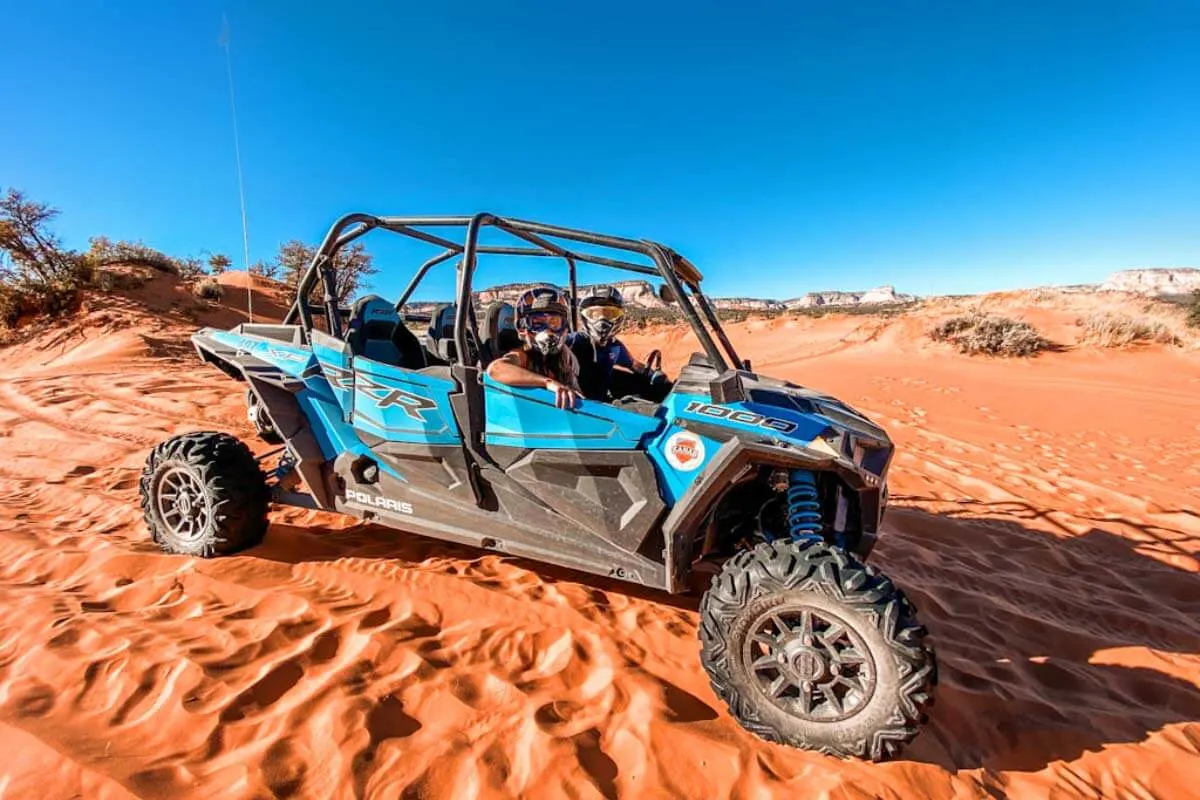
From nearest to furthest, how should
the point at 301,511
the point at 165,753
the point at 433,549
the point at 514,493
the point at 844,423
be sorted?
1. the point at 165,753
2. the point at 844,423
3. the point at 514,493
4. the point at 433,549
5. the point at 301,511

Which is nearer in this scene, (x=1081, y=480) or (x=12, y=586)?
(x=12, y=586)

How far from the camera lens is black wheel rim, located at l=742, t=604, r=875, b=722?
205cm

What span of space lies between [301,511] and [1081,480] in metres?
8.09

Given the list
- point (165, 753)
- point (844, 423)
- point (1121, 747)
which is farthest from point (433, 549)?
point (1121, 747)

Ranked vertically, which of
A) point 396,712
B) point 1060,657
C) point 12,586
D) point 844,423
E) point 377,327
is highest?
point 377,327

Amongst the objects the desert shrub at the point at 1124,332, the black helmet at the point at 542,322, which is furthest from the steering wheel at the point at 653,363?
the desert shrub at the point at 1124,332

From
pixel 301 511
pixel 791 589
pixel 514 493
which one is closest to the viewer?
pixel 791 589

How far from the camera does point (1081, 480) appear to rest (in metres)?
6.18

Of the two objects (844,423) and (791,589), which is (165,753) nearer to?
(791,589)

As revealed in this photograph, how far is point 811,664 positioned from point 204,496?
3.49 meters

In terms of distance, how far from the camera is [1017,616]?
3.35 meters

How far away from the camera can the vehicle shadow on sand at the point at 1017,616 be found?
2346 millimetres

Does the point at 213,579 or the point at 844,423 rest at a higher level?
the point at 844,423

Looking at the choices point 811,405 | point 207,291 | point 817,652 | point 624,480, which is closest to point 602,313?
point 624,480
